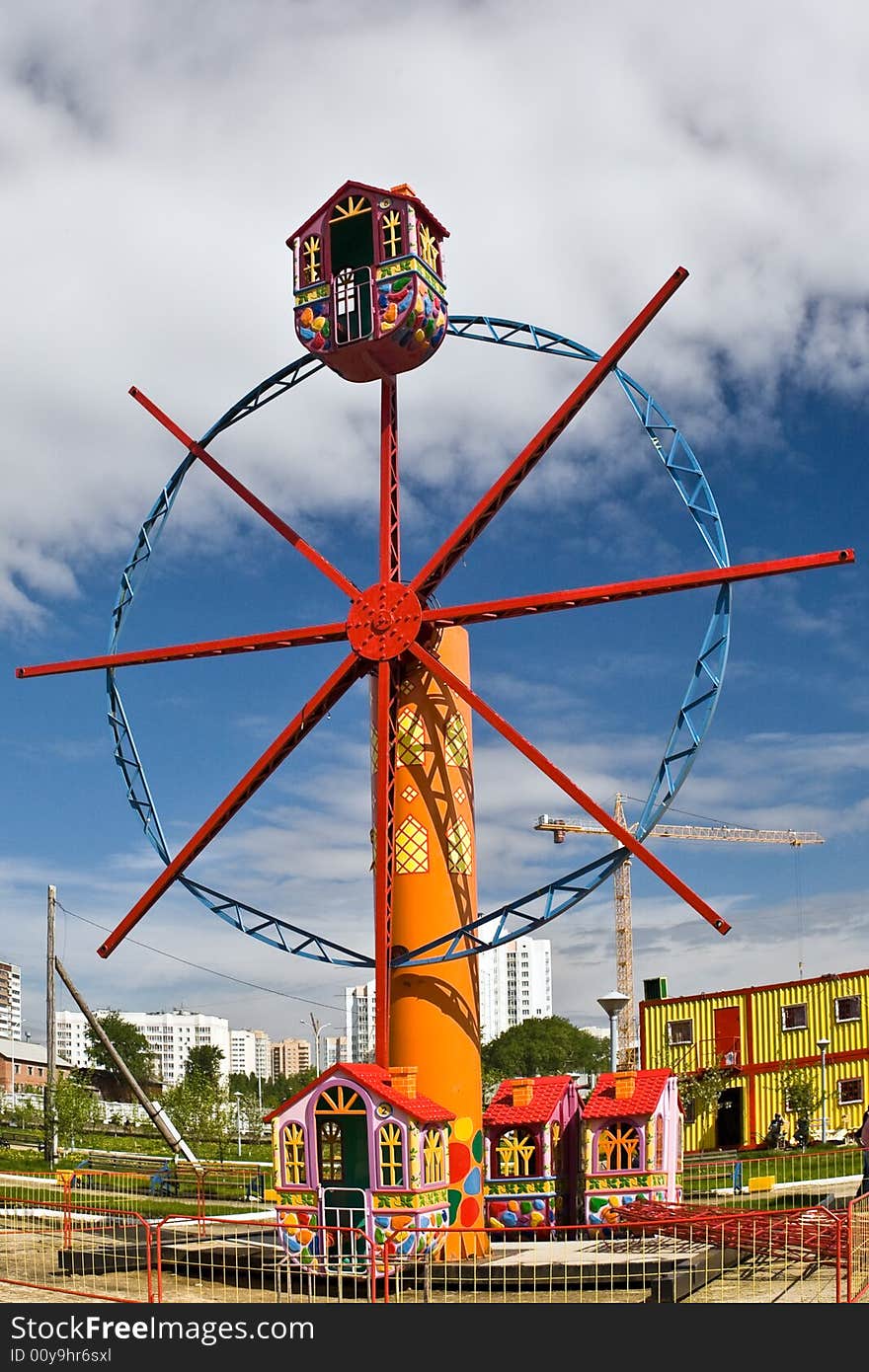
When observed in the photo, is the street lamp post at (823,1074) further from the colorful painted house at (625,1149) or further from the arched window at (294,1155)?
the arched window at (294,1155)

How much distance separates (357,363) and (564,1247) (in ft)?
40.6

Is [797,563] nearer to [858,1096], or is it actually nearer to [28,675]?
[28,675]

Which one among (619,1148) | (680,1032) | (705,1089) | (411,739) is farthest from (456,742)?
(680,1032)

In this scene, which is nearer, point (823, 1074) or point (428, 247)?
point (428, 247)

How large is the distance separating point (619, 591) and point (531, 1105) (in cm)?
748

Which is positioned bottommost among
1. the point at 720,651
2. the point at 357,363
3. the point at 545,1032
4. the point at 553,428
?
the point at 545,1032

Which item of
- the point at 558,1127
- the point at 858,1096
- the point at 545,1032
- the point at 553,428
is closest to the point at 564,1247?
the point at 558,1127

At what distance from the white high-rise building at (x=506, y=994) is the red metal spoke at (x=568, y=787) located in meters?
160

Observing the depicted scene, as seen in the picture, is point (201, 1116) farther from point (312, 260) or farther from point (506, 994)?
point (506, 994)

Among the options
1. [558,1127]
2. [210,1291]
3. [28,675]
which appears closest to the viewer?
[210,1291]

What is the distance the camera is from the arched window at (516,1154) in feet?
67.0

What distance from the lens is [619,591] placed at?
1878cm
